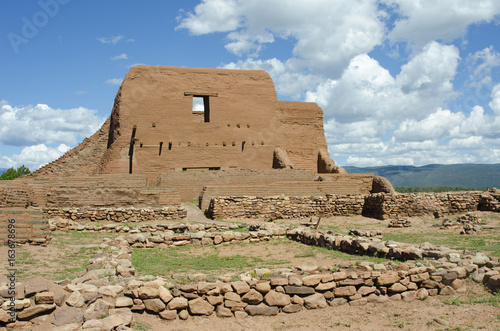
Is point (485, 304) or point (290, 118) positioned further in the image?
point (290, 118)

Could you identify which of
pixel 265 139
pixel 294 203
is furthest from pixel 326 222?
pixel 265 139

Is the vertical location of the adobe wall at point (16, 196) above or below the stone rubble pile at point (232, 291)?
above

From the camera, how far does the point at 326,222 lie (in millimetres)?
16172

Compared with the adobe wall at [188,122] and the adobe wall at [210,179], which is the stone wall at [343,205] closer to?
the adobe wall at [210,179]

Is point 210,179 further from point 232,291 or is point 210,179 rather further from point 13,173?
point 13,173

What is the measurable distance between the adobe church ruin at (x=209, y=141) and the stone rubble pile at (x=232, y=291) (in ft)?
39.3

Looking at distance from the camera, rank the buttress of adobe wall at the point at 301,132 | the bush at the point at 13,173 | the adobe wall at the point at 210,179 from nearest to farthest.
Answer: the adobe wall at the point at 210,179 → the buttress of adobe wall at the point at 301,132 → the bush at the point at 13,173

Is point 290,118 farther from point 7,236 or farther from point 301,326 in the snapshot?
point 301,326

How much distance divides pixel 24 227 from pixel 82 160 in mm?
14348

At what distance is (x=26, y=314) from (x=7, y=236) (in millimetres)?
5111

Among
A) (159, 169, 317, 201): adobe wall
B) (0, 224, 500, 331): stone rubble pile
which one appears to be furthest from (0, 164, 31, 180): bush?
(0, 224, 500, 331): stone rubble pile

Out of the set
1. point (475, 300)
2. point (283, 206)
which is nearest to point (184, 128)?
point (283, 206)

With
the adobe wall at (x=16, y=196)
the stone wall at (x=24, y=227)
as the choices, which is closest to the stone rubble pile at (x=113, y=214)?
the adobe wall at (x=16, y=196)

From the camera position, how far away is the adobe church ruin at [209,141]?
2000 centimetres
